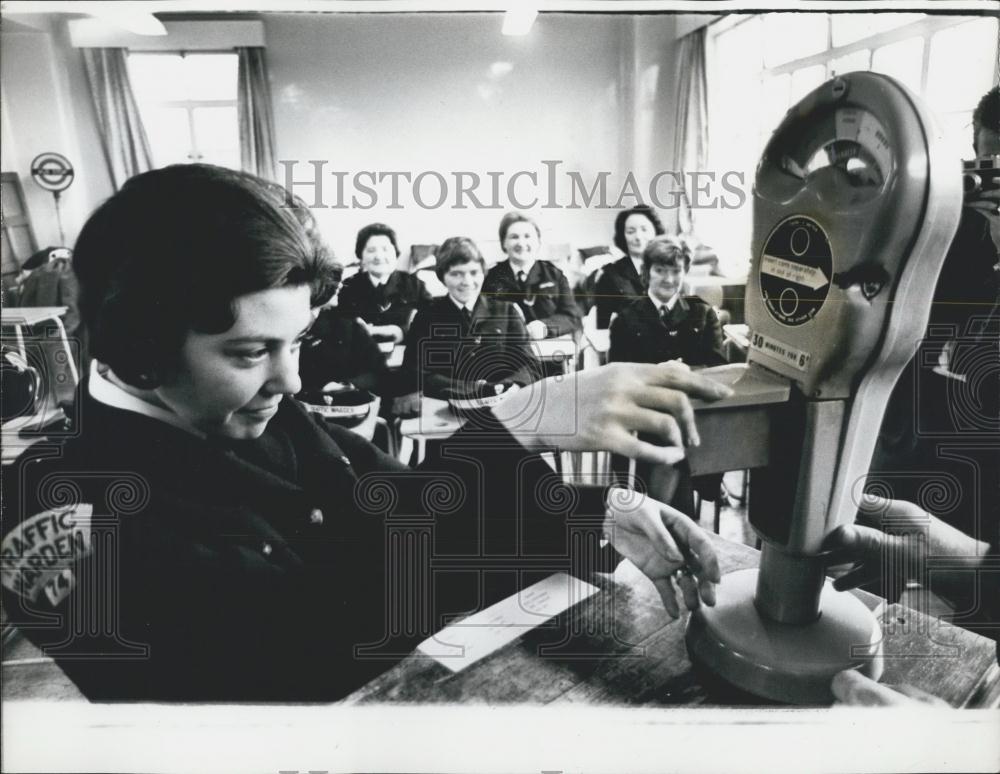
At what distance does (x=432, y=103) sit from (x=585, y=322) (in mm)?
431

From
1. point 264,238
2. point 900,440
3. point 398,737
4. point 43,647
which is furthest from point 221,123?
point 900,440

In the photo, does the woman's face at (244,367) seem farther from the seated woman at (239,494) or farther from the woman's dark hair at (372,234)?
the woman's dark hair at (372,234)

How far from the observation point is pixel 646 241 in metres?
1.18

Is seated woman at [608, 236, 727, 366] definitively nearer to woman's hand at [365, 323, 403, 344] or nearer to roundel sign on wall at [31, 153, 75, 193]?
woman's hand at [365, 323, 403, 344]

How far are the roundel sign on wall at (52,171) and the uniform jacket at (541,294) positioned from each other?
68 cm

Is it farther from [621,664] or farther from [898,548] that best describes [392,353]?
[898,548]

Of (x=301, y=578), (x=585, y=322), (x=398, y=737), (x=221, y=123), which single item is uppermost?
(x=221, y=123)

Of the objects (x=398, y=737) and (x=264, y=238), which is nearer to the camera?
(x=264, y=238)

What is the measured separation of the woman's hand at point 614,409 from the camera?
3.61 feet

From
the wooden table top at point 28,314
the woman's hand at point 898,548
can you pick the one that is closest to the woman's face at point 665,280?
the woman's hand at point 898,548

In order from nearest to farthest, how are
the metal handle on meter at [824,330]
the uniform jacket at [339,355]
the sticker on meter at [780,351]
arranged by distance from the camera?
the metal handle on meter at [824,330], the sticker on meter at [780,351], the uniform jacket at [339,355]

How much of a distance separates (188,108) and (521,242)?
57cm

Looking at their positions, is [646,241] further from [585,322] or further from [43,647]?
[43,647]

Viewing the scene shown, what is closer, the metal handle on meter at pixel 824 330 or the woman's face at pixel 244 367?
the metal handle on meter at pixel 824 330
